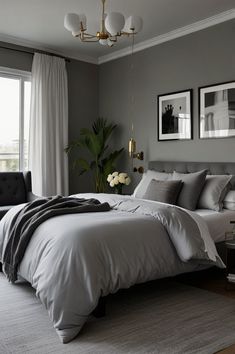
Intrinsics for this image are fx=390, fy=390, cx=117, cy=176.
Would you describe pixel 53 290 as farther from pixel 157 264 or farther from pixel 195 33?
pixel 195 33

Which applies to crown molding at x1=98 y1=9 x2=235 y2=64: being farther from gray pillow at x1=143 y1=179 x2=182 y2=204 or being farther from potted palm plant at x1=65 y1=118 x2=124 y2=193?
gray pillow at x1=143 y1=179 x2=182 y2=204

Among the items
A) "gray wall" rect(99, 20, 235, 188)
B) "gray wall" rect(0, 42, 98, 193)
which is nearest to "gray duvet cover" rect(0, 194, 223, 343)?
"gray wall" rect(99, 20, 235, 188)

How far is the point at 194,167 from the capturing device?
485 cm

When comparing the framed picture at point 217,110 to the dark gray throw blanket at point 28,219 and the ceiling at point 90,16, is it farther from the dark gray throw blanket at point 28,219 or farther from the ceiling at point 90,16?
the dark gray throw blanket at point 28,219

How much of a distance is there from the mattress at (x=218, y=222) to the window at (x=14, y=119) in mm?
3132

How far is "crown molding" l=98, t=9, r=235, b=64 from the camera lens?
15.1ft

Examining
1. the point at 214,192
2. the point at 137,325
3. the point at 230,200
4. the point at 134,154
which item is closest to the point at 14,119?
the point at 134,154

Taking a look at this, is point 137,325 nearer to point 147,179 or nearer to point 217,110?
point 147,179

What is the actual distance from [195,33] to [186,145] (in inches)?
56.5

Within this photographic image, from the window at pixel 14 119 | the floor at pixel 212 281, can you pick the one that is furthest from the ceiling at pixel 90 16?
the floor at pixel 212 281

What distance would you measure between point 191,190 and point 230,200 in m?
0.42

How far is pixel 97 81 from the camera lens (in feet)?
21.8

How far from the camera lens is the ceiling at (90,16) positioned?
4.33 meters

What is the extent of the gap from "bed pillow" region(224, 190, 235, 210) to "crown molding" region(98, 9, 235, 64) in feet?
6.82
